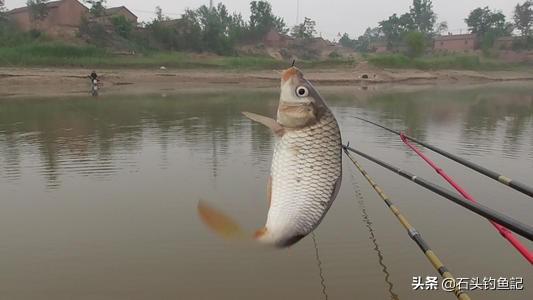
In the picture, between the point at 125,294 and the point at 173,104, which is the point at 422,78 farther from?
the point at 125,294

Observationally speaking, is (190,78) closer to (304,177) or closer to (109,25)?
(109,25)

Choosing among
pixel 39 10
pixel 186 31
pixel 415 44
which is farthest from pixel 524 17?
pixel 39 10

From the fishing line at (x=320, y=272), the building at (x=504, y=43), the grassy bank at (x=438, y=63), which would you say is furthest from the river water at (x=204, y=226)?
the building at (x=504, y=43)

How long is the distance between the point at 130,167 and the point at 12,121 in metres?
8.63

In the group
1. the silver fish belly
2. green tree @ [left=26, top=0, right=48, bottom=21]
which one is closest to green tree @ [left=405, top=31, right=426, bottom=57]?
green tree @ [left=26, top=0, right=48, bottom=21]

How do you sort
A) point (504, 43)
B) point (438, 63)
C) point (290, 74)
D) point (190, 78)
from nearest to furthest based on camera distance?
point (290, 74) → point (190, 78) → point (438, 63) → point (504, 43)

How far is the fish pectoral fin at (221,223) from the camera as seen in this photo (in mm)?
1760

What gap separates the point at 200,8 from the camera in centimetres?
7806

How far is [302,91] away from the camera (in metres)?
1.71

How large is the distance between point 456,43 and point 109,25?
62259mm

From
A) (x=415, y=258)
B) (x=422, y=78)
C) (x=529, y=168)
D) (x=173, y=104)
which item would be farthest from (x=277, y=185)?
(x=422, y=78)

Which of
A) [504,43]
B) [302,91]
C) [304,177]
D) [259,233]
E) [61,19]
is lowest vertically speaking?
[259,233]

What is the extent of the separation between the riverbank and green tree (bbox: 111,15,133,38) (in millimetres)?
11409

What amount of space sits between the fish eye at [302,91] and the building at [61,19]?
49.4 m
